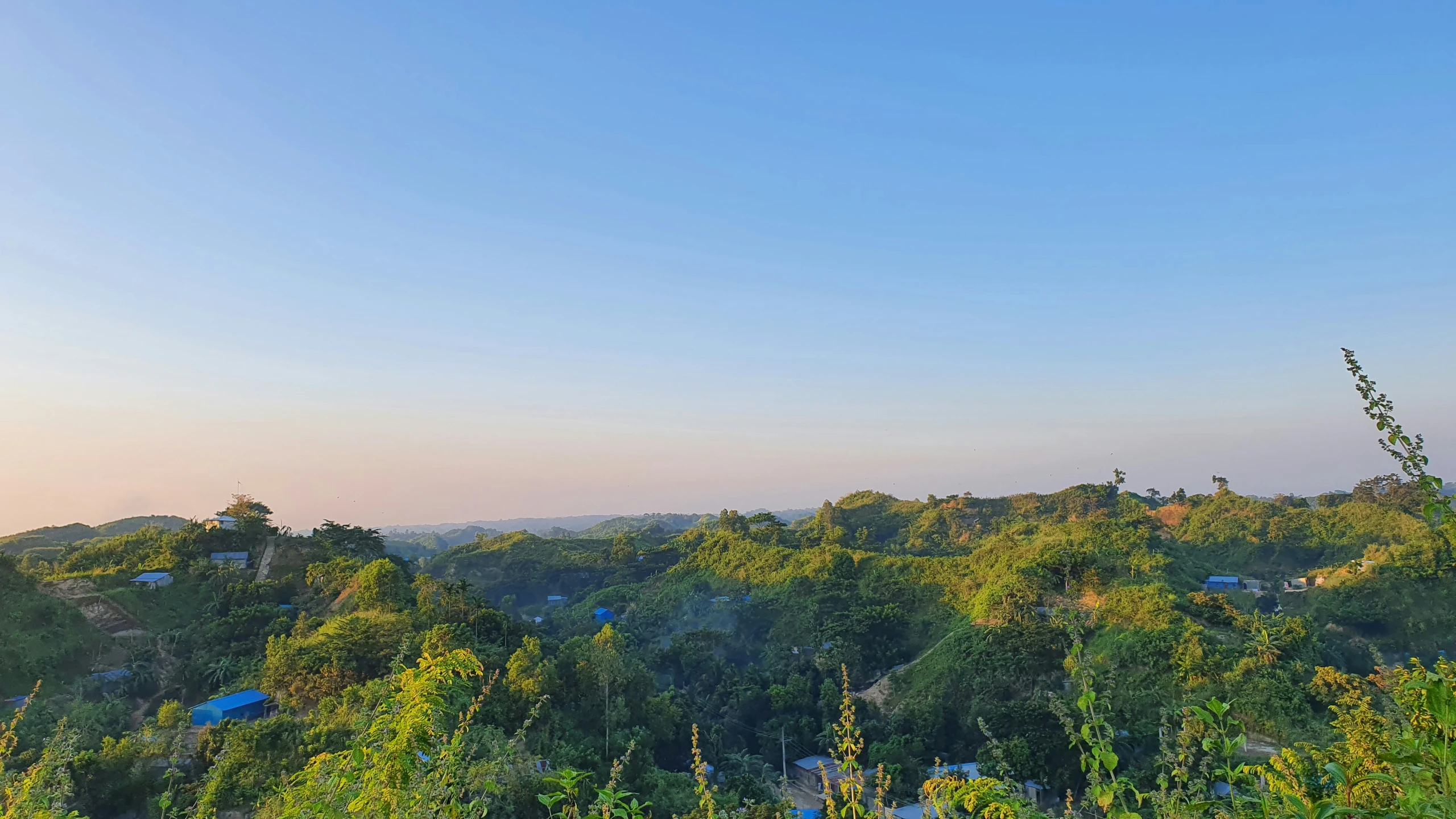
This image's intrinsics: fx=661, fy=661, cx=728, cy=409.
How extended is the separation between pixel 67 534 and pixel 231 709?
75694 millimetres

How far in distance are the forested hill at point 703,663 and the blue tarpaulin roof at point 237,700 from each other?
54 centimetres

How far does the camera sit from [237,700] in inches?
696

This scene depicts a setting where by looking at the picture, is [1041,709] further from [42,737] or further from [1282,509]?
[1282,509]

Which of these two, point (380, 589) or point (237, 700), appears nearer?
point (237, 700)

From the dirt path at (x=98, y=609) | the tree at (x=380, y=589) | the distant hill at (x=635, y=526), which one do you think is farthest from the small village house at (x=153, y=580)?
the distant hill at (x=635, y=526)

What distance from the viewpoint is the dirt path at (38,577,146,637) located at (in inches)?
877

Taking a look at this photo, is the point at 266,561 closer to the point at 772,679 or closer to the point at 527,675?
the point at 527,675

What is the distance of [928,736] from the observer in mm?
21656

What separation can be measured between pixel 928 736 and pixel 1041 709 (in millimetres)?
4106

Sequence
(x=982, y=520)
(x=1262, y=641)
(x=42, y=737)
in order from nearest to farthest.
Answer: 1. (x=42, y=737)
2. (x=1262, y=641)
3. (x=982, y=520)

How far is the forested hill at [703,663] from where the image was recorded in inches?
371

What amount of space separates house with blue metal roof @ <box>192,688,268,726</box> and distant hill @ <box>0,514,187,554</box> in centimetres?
4077

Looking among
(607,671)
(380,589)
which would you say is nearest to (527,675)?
(607,671)

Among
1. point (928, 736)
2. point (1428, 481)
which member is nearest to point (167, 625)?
point (928, 736)
